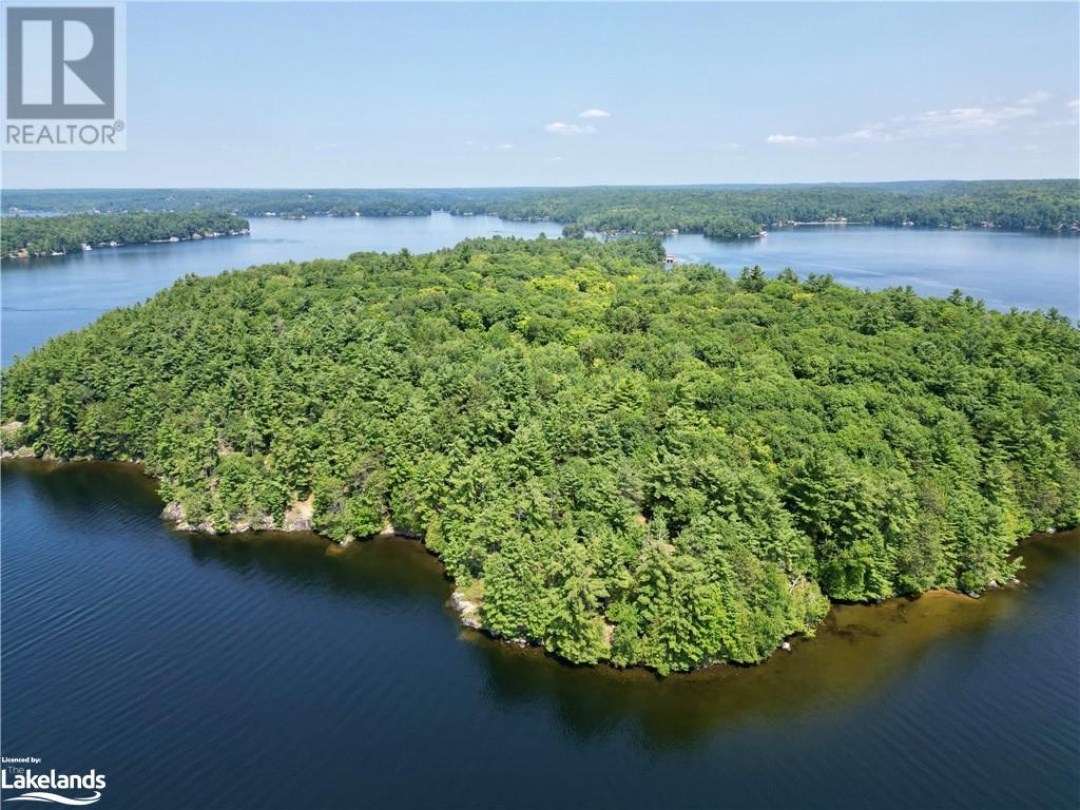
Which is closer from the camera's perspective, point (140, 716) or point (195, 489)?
point (140, 716)

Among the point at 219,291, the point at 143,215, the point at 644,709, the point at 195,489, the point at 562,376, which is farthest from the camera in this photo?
the point at 143,215

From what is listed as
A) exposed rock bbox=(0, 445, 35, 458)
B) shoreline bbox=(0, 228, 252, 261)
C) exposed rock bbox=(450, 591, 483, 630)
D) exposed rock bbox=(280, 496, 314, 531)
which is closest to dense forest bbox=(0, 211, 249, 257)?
shoreline bbox=(0, 228, 252, 261)

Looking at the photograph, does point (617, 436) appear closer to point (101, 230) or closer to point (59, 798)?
point (59, 798)

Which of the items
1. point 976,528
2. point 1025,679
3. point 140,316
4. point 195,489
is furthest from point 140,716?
point 140,316

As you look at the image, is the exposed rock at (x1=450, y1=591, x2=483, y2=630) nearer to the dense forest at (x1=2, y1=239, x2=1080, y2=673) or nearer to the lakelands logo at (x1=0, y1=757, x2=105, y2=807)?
the dense forest at (x1=2, y1=239, x2=1080, y2=673)

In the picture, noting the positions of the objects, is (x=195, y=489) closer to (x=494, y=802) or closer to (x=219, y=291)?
(x=494, y=802)

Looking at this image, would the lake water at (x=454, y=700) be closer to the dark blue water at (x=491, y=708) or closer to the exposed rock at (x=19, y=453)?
the dark blue water at (x=491, y=708)

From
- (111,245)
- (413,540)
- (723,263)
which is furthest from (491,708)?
(111,245)
